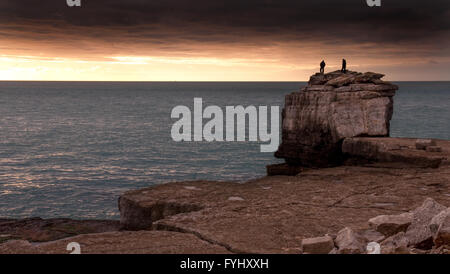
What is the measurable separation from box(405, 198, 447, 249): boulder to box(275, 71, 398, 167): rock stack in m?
16.5

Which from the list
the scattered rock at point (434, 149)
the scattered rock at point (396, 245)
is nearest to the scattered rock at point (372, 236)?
the scattered rock at point (396, 245)

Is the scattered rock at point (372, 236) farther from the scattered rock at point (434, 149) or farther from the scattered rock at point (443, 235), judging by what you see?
the scattered rock at point (434, 149)

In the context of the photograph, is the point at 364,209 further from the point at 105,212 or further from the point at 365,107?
the point at 105,212

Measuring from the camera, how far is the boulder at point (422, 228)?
6547 mm

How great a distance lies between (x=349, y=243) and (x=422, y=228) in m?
1.31

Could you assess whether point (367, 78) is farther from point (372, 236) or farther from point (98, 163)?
point (98, 163)

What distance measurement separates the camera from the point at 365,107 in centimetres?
2419

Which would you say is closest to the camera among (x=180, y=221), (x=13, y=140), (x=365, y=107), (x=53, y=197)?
(x=180, y=221)

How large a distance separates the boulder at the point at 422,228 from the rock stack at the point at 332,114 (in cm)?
1649

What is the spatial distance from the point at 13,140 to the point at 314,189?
52.3 meters

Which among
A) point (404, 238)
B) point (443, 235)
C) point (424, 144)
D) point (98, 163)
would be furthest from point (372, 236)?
point (98, 163)

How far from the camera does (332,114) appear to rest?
24484 millimetres

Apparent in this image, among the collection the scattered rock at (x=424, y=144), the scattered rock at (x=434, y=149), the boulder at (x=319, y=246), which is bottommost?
the boulder at (x=319, y=246)
